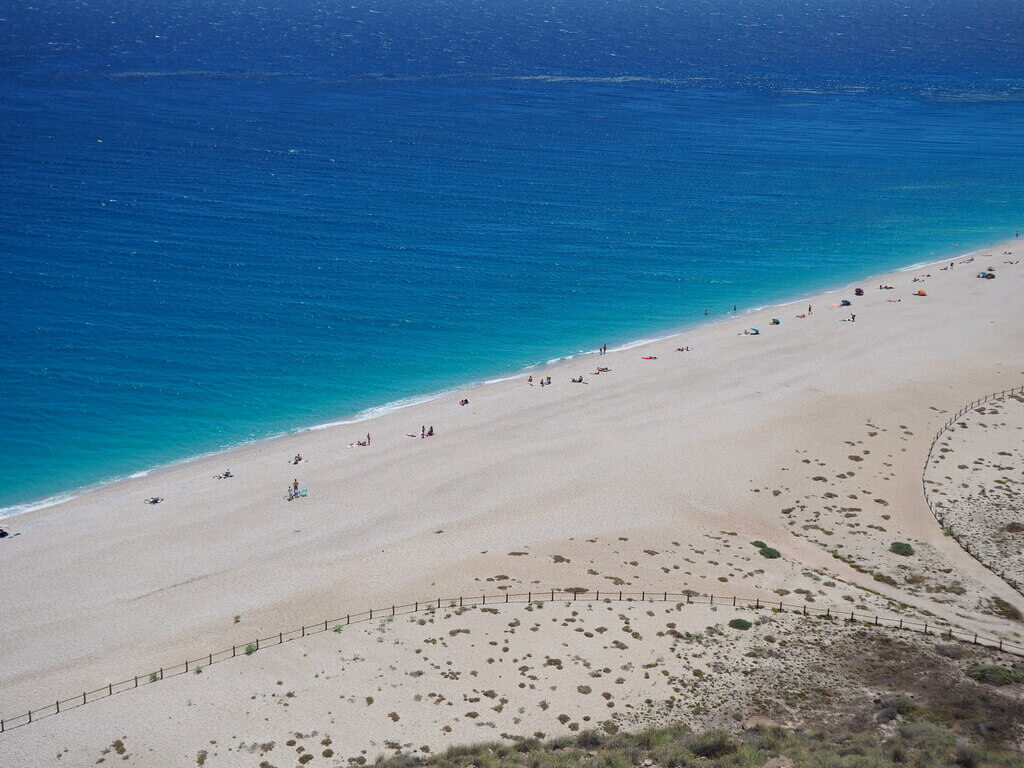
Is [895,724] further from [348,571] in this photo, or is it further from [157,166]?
[157,166]

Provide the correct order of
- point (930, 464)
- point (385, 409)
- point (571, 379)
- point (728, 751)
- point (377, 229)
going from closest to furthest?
point (728, 751), point (930, 464), point (385, 409), point (571, 379), point (377, 229)

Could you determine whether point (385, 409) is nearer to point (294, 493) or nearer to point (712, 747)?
point (294, 493)

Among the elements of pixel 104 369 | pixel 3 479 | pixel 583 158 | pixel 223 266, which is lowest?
pixel 3 479

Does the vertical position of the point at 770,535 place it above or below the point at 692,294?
below

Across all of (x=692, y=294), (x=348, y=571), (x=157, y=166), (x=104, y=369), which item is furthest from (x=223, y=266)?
(x=348, y=571)

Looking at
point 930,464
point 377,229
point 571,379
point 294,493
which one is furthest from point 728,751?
point 377,229

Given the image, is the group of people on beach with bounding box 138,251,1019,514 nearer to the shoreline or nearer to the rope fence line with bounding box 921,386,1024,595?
the shoreline

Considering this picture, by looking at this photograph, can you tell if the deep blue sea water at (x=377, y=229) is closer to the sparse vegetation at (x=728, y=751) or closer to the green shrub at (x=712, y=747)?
the sparse vegetation at (x=728, y=751)
